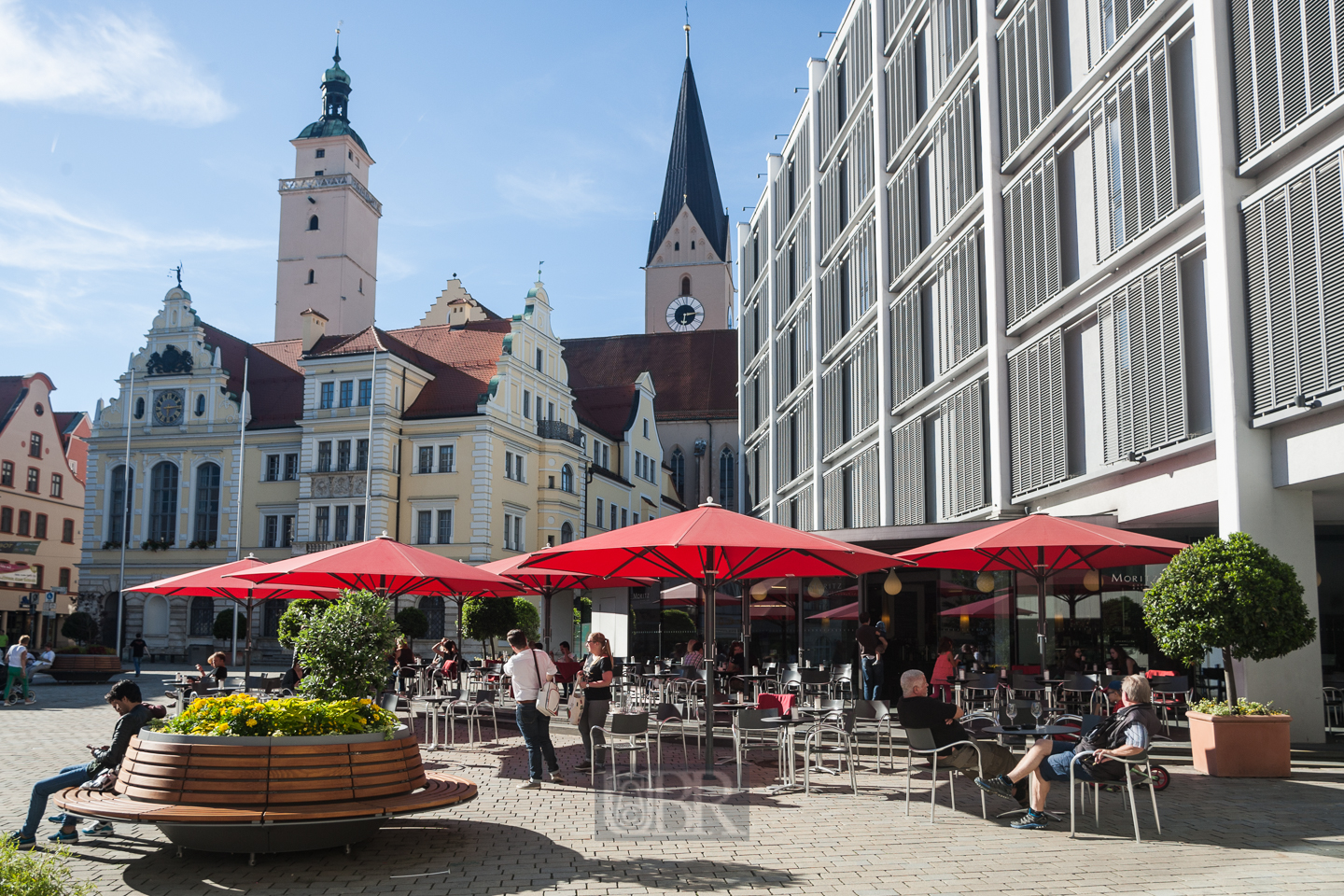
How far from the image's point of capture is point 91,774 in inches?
340

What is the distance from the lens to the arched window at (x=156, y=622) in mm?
50062

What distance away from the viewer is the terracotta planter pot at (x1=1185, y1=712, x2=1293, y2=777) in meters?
12.1

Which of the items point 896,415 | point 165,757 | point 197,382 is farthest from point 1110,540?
point 197,382

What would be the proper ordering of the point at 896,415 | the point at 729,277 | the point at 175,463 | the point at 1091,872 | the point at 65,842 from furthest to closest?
1. the point at 729,277
2. the point at 175,463
3. the point at 896,415
4. the point at 65,842
5. the point at 1091,872

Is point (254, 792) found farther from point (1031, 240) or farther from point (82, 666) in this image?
point (82, 666)

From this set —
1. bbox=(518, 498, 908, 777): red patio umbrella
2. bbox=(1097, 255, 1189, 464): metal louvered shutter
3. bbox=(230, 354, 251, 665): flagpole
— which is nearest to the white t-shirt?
bbox=(518, 498, 908, 777): red patio umbrella

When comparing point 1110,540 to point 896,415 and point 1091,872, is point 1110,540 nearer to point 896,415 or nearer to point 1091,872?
point 1091,872

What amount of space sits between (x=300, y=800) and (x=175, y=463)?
1925 inches

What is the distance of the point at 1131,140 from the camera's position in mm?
17297

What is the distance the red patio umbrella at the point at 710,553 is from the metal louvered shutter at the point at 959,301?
34.4ft

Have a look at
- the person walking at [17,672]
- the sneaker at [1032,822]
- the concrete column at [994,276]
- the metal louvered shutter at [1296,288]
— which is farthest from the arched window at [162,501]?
the sneaker at [1032,822]

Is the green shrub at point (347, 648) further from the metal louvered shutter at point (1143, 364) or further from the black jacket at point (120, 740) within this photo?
the metal louvered shutter at point (1143, 364)

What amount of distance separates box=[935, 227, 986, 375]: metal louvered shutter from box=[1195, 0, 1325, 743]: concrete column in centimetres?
790

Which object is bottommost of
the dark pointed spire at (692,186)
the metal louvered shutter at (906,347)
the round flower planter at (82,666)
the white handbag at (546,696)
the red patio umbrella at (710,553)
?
the round flower planter at (82,666)
